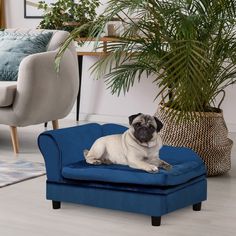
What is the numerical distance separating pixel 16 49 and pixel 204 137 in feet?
5.85

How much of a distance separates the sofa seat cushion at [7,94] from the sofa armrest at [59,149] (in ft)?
4.25

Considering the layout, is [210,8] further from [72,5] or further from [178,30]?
[72,5]

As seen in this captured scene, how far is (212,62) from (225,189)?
2.48 ft

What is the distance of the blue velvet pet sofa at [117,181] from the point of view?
2873 mm

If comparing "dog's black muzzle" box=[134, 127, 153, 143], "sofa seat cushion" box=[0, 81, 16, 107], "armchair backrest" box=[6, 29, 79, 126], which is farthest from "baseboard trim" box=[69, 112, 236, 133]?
"dog's black muzzle" box=[134, 127, 153, 143]

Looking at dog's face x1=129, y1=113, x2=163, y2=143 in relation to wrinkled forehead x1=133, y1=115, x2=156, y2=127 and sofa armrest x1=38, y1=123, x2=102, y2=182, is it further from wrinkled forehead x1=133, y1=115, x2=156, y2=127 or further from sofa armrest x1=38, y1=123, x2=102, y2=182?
sofa armrest x1=38, y1=123, x2=102, y2=182

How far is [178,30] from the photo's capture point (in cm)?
354

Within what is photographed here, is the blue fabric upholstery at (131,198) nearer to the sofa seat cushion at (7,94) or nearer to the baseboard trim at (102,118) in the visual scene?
the sofa seat cushion at (7,94)

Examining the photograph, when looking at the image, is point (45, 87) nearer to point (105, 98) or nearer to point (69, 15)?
point (69, 15)

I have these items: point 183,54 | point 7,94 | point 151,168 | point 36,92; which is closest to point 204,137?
point 183,54

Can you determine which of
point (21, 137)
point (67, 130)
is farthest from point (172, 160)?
point (21, 137)

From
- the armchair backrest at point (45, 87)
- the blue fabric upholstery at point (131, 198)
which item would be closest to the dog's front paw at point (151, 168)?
the blue fabric upholstery at point (131, 198)

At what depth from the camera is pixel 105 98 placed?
20.6ft

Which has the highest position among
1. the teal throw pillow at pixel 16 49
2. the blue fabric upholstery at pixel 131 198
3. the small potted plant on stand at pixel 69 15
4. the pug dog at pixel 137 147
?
the small potted plant on stand at pixel 69 15
